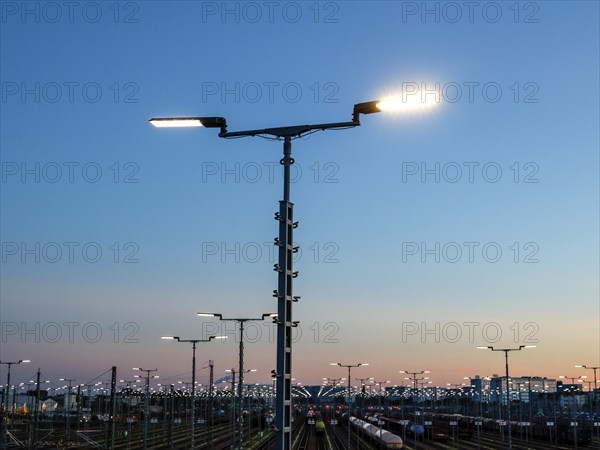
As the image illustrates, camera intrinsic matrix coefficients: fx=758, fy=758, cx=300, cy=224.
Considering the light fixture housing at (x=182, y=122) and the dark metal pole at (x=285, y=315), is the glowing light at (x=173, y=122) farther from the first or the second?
the dark metal pole at (x=285, y=315)

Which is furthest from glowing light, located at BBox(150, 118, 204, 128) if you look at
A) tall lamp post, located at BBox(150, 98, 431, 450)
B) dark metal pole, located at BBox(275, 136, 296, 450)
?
dark metal pole, located at BBox(275, 136, 296, 450)

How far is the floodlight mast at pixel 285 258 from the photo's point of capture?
16562 mm

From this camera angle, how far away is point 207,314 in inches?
1828

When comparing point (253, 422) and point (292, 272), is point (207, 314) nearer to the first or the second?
point (292, 272)

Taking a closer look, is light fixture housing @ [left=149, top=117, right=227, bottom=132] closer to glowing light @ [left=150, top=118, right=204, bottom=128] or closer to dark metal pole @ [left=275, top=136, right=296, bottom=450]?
glowing light @ [left=150, top=118, right=204, bottom=128]

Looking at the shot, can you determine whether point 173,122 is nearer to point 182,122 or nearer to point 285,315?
point 182,122

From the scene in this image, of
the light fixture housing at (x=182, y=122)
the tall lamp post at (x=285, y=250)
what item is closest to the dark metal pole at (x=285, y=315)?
the tall lamp post at (x=285, y=250)

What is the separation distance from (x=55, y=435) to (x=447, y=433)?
71290 millimetres

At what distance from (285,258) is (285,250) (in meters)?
0.19

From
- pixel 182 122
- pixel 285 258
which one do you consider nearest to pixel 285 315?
pixel 285 258

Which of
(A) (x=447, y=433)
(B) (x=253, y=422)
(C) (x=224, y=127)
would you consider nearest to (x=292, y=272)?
(C) (x=224, y=127)

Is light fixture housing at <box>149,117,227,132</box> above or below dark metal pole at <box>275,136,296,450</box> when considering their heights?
above

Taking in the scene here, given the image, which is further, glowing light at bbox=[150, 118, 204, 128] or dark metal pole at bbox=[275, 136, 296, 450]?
glowing light at bbox=[150, 118, 204, 128]

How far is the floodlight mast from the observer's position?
16562 mm
